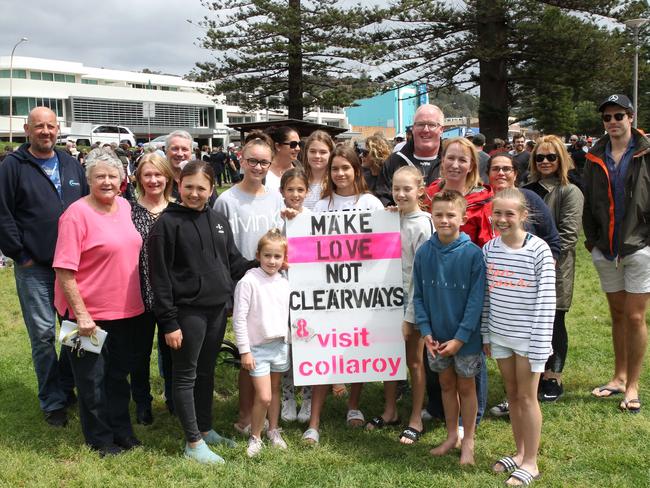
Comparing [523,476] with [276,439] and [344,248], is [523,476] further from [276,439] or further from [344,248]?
[344,248]

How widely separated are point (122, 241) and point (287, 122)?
10.5 m

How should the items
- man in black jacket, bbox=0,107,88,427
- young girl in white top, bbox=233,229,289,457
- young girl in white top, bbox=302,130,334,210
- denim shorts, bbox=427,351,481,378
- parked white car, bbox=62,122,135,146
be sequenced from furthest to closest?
parked white car, bbox=62,122,135,146, young girl in white top, bbox=302,130,334,210, man in black jacket, bbox=0,107,88,427, young girl in white top, bbox=233,229,289,457, denim shorts, bbox=427,351,481,378

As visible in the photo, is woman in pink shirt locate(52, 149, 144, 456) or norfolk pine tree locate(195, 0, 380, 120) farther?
norfolk pine tree locate(195, 0, 380, 120)

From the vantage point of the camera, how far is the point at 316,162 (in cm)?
495

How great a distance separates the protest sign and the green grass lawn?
54cm

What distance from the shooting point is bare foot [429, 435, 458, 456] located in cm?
421

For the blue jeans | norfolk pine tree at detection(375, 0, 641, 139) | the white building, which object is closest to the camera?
the blue jeans

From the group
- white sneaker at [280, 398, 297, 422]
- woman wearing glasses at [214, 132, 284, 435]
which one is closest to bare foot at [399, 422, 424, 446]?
white sneaker at [280, 398, 297, 422]

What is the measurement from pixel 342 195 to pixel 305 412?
1744 mm

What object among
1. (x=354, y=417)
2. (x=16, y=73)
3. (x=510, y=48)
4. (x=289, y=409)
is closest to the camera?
(x=354, y=417)

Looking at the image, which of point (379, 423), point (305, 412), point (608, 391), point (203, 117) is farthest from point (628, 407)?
point (203, 117)

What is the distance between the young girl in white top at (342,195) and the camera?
4555 millimetres

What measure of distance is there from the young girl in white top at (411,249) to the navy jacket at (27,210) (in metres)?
2.68

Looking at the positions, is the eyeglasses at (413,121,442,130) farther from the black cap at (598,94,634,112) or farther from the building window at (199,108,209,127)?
the building window at (199,108,209,127)
